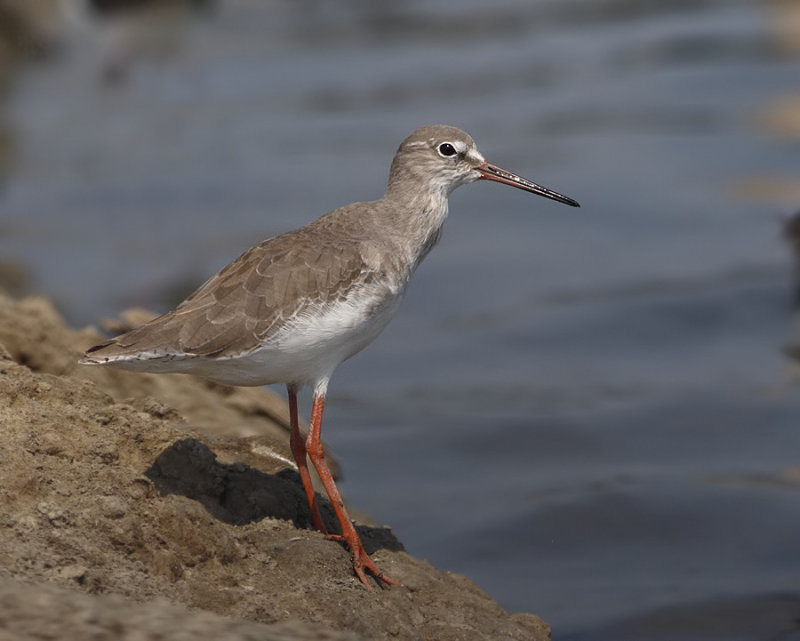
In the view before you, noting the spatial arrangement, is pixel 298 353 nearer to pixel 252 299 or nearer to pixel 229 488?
pixel 252 299

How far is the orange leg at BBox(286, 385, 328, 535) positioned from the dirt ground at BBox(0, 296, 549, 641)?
11 centimetres

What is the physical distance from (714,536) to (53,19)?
19.3 metres

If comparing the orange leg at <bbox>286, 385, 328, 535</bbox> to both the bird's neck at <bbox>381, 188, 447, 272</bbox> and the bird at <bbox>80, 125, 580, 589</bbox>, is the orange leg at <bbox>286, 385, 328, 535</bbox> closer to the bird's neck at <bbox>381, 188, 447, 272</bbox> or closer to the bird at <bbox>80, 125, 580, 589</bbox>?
the bird at <bbox>80, 125, 580, 589</bbox>

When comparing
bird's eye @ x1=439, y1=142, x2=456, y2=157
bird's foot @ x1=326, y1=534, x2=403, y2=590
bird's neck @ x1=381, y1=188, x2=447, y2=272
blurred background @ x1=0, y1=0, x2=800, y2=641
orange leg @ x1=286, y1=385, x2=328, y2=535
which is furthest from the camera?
blurred background @ x1=0, y1=0, x2=800, y2=641

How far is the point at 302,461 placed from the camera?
6.78 m

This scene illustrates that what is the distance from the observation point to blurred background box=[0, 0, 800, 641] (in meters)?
8.72

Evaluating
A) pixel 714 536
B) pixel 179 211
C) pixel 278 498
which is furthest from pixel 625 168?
pixel 278 498

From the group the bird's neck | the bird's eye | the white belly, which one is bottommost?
the white belly

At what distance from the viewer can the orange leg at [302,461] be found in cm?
659

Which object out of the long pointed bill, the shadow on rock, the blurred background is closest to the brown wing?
the shadow on rock

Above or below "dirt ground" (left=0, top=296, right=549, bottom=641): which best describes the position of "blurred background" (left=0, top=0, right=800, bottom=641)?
above

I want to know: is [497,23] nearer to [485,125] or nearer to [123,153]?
[485,125]

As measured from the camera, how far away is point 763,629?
7.43 metres

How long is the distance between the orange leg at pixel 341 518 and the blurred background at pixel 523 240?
1.81 metres
